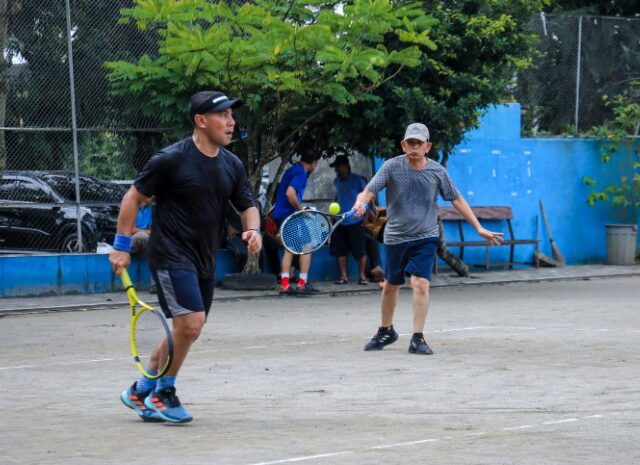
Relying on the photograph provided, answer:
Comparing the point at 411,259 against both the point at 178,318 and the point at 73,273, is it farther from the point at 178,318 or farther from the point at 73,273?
the point at 73,273

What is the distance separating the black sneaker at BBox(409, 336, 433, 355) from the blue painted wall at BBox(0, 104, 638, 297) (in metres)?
8.85

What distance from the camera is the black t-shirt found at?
7941 mm

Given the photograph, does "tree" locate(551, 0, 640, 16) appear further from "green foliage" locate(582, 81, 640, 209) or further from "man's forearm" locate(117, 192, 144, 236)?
"man's forearm" locate(117, 192, 144, 236)

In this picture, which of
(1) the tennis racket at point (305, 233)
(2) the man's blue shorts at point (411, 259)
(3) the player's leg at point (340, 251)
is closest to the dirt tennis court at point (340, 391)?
(2) the man's blue shorts at point (411, 259)

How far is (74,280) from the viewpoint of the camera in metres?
18.1

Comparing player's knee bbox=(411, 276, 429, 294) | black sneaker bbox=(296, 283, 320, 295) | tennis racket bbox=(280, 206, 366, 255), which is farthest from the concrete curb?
player's knee bbox=(411, 276, 429, 294)

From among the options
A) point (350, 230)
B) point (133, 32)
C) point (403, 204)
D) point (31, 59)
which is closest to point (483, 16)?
point (350, 230)

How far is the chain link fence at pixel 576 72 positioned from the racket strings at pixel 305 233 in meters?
12.0

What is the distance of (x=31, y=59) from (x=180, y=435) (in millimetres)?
11154

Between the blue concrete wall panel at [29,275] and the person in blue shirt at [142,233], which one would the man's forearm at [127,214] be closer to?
the person in blue shirt at [142,233]

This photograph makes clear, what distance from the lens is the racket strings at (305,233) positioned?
39.6ft

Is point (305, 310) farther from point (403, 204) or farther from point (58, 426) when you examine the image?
point (58, 426)

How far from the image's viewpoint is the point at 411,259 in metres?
11.7

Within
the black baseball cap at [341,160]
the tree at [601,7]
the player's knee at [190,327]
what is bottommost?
the player's knee at [190,327]
